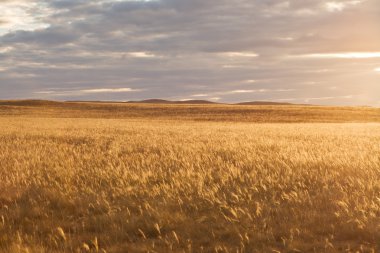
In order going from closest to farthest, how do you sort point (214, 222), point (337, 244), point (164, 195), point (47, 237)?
point (337, 244)
point (47, 237)
point (214, 222)
point (164, 195)

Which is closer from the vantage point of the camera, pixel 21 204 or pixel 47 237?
pixel 47 237

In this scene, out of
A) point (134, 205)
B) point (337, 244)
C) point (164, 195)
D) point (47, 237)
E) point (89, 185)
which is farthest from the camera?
point (89, 185)

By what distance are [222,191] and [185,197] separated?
2.65 feet

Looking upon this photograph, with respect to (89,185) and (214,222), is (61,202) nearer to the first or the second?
(89,185)

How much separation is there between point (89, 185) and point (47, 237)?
286cm

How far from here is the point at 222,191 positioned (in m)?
7.61

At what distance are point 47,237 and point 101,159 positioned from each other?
259 inches

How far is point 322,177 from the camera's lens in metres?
8.43

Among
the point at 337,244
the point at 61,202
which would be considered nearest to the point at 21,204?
the point at 61,202

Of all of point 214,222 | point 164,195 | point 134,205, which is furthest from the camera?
point 164,195

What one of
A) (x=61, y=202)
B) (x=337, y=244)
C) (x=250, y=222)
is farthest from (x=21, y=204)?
(x=337, y=244)

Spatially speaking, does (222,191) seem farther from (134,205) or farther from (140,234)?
(140,234)

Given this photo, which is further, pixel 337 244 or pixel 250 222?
pixel 250 222

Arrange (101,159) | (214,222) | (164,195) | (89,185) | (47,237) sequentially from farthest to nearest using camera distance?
1. (101,159)
2. (89,185)
3. (164,195)
4. (214,222)
5. (47,237)
